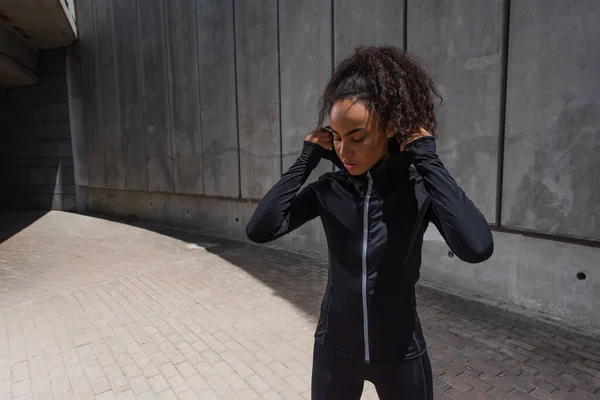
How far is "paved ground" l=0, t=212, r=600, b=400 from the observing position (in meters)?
2.90

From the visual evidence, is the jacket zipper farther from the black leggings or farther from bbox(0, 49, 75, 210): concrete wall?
bbox(0, 49, 75, 210): concrete wall

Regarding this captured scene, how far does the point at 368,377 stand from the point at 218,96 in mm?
7292

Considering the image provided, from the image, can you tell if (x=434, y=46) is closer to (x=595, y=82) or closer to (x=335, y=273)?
(x=595, y=82)

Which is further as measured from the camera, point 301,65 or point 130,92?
point 130,92

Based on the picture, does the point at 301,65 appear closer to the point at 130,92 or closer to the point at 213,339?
the point at 213,339

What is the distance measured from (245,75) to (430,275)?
15.5 ft

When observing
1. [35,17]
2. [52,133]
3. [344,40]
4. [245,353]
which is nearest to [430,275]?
[245,353]

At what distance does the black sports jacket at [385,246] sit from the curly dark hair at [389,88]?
3.7 inches

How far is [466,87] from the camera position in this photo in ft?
14.1

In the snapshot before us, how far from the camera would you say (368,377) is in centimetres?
138

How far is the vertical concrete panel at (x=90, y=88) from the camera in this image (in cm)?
1147

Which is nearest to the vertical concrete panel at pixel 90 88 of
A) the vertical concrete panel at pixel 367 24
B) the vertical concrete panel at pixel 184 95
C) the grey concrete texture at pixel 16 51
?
the grey concrete texture at pixel 16 51

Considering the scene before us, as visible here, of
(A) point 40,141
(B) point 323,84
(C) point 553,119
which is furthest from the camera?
(A) point 40,141

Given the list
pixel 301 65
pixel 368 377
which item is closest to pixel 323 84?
pixel 301 65
